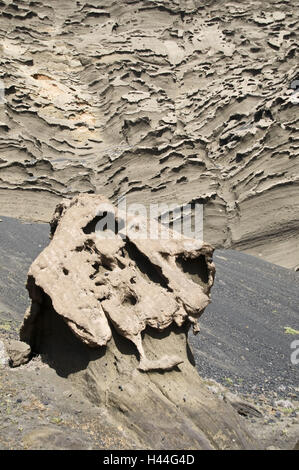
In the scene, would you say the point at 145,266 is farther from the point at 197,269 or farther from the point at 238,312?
the point at 238,312

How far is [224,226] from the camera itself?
2297 cm

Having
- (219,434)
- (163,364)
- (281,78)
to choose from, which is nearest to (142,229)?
(163,364)

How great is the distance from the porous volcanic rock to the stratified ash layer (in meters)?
15.1

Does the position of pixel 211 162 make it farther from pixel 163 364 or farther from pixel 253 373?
pixel 163 364

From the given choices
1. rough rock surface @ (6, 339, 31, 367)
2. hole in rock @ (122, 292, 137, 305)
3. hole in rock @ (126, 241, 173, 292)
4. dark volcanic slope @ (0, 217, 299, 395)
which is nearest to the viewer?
hole in rock @ (122, 292, 137, 305)

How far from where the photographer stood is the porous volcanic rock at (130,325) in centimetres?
560

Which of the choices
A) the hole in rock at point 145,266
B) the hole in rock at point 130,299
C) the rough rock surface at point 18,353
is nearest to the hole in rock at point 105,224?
the hole in rock at point 145,266

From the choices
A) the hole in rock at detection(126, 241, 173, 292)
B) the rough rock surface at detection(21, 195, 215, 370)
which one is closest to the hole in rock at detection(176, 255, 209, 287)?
the rough rock surface at detection(21, 195, 215, 370)

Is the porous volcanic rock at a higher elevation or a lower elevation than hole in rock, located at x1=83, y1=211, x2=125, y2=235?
lower

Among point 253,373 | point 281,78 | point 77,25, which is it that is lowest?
point 253,373

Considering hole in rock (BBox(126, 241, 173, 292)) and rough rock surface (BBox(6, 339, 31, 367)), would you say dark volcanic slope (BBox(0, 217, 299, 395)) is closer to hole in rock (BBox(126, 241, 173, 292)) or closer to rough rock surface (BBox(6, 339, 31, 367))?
rough rock surface (BBox(6, 339, 31, 367))

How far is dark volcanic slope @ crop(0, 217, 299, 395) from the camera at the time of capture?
973 cm

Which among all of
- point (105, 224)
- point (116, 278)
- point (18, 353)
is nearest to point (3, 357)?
point (18, 353)
